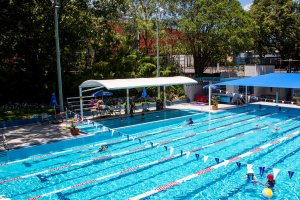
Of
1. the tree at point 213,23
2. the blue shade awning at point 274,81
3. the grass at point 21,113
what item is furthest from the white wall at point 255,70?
the grass at point 21,113

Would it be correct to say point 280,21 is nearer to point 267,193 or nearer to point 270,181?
point 270,181

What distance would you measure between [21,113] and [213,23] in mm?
19342

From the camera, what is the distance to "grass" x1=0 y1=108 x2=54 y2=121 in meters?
20.8

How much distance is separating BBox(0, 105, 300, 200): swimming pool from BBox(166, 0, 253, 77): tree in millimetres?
12490

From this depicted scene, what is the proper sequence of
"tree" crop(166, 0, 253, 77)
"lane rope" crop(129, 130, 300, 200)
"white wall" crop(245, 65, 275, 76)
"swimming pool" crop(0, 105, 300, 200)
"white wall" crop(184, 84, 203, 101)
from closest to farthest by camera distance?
"lane rope" crop(129, 130, 300, 200) < "swimming pool" crop(0, 105, 300, 200) < "tree" crop(166, 0, 253, 77) < "white wall" crop(184, 84, 203, 101) < "white wall" crop(245, 65, 275, 76)

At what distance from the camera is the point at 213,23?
98.6 ft

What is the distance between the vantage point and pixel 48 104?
26.0 metres

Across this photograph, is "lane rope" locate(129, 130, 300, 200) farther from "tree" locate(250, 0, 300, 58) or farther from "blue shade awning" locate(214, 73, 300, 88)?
"tree" locate(250, 0, 300, 58)

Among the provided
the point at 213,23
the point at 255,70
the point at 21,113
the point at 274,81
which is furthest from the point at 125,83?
the point at 255,70

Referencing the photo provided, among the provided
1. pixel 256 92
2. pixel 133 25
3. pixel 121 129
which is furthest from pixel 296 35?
pixel 121 129

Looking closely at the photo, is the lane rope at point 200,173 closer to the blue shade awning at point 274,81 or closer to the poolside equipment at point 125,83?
the blue shade awning at point 274,81

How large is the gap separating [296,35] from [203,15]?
1686cm

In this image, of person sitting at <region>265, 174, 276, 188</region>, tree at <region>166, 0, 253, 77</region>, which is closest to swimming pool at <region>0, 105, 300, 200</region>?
person sitting at <region>265, 174, 276, 188</region>

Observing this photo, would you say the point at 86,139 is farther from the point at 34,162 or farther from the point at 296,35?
the point at 296,35
